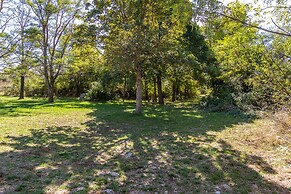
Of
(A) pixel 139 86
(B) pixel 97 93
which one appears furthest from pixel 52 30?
(A) pixel 139 86

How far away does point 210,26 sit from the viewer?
3.60 meters

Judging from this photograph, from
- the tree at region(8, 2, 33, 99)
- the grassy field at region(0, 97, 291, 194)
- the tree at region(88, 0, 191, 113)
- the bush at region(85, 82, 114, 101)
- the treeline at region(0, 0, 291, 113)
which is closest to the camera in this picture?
the grassy field at region(0, 97, 291, 194)

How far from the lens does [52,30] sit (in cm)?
1888

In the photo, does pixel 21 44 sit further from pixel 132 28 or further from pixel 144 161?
pixel 144 161

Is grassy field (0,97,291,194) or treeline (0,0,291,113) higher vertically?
treeline (0,0,291,113)

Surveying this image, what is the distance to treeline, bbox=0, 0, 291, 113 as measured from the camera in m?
3.63

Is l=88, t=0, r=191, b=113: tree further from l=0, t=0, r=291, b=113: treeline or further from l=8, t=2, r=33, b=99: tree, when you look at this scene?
l=8, t=2, r=33, b=99: tree

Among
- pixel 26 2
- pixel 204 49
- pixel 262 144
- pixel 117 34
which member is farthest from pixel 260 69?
pixel 26 2

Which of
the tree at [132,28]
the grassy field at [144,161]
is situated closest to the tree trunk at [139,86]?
the tree at [132,28]

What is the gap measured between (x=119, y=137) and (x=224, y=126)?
3719mm

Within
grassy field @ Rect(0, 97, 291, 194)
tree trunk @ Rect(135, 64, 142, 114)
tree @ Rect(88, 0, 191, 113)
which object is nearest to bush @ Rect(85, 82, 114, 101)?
tree trunk @ Rect(135, 64, 142, 114)

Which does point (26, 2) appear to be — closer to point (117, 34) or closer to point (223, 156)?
point (117, 34)

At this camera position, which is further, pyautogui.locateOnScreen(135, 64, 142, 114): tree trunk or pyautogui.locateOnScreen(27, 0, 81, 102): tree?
pyautogui.locateOnScreen(27, 0, 81, 102): tree

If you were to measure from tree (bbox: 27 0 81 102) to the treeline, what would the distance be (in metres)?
0.08
